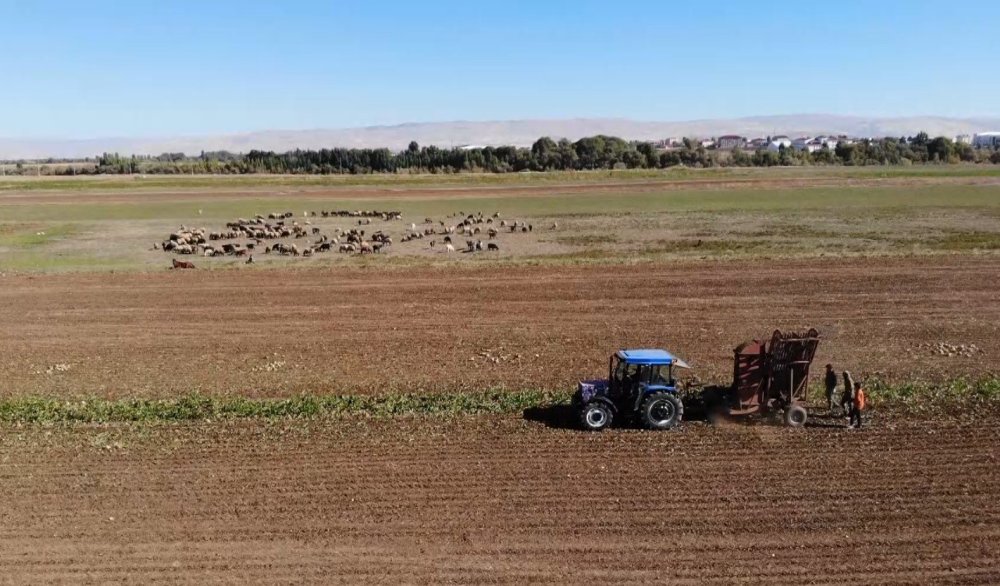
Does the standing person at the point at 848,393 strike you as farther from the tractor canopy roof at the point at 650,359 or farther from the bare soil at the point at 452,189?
the bare soil at the point at 452,189

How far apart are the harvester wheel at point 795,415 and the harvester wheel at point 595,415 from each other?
3532 mm

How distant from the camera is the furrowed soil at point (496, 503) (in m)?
11.5

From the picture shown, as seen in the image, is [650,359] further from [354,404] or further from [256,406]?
[256,406]

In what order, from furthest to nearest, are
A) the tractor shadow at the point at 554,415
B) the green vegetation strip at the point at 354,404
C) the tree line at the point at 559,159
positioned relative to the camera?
1. the tree line at the point at 559,159
2. the green vegetation strip at the point at 354,404
3. the tractor shadow at the point at 554,415

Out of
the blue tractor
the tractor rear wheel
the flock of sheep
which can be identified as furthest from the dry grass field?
the flock of sheep

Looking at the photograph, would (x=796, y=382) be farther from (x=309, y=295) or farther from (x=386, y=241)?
(x=386, y=241)

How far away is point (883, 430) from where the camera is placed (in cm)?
1641

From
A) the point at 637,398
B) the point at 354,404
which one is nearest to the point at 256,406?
the point at 354,404

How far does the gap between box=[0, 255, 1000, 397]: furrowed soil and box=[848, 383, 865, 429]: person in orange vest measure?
4.31 m

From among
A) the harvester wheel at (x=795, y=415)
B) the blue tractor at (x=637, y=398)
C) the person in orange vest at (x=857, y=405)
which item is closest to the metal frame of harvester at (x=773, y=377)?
the harvester wheel at (x=795, y=415)

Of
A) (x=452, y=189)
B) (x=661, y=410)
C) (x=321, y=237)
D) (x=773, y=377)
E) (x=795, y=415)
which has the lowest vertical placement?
(x=795, y=415)

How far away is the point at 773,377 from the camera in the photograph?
1666 cm

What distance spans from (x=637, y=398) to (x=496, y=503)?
13.8 ft

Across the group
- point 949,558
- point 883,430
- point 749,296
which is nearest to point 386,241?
point 749,296
